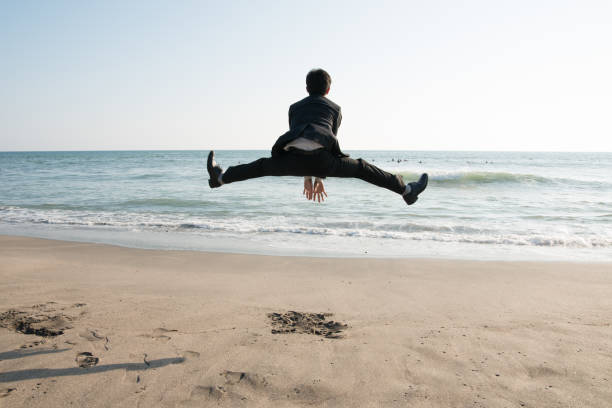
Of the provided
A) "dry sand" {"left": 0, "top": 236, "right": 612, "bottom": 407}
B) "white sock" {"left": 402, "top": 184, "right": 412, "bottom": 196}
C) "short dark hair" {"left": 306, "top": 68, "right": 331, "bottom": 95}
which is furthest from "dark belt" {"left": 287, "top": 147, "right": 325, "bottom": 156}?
"dry sand" {"left": 0, "top": 236, "right": 612, "bottom": 407}

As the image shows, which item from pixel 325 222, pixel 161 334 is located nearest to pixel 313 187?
pixel 161 334

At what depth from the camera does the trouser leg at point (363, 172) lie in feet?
12.6

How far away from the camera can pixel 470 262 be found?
795 centimetres

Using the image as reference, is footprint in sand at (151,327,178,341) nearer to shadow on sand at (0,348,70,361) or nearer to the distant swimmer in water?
shadow on sand at (0,348,70,361)

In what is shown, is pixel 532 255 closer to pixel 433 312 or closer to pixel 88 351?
Answer: pixel 433 312

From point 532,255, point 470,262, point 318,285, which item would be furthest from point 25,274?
point 532,255

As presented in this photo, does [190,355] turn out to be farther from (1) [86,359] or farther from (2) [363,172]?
(2) [363,172]

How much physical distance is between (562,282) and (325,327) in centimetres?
435

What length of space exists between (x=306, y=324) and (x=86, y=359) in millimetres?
2255

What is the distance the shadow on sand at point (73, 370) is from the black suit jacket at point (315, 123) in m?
2.17

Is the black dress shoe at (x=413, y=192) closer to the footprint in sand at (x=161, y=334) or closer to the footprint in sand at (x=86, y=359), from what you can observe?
the footprint in sand at (x=161, y=334)

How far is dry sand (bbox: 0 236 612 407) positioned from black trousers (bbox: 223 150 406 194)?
68.0 inches

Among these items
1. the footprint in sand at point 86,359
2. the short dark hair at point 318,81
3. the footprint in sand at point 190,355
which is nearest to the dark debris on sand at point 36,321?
the footprint in sand at point 86,359

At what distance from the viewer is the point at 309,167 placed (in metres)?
3.75
